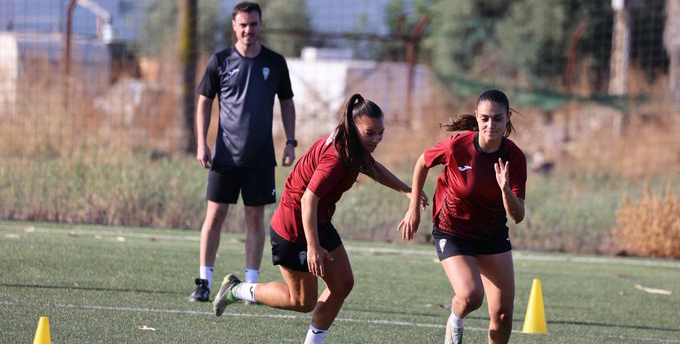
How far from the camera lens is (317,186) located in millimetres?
5887

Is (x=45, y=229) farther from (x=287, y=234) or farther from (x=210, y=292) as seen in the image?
(x=287, y=234)

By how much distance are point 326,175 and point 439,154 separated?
94 cm

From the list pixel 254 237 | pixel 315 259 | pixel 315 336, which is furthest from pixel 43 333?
pixel 254 237

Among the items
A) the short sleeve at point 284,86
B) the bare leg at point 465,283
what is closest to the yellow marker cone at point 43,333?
the bare leg at point 465,283

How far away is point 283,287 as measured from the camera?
6.57 meters

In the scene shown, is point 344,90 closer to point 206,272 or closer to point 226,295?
point 206,272

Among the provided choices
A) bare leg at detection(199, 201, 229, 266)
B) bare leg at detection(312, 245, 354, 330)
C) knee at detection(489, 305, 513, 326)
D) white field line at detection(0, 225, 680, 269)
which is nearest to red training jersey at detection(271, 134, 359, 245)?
bare leg at detection(312, 245, 354, 330)

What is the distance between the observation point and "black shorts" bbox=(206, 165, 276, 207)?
26.7 ft

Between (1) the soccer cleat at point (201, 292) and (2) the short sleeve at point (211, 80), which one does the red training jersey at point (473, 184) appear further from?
(2) the short sleeve at point (211, 80)

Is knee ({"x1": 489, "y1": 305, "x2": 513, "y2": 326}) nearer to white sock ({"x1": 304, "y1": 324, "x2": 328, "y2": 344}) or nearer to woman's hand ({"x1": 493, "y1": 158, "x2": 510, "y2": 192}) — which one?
woman's hand ({"x1": 493, "y1": 158, "x2": 510, "y2": 192})

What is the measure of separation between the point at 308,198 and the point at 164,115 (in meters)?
12.9

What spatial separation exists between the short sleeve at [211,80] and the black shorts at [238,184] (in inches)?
22.4

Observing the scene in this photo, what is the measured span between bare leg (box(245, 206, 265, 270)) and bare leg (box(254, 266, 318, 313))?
1.37 metres

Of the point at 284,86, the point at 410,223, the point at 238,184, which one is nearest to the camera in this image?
the point at 410,223
